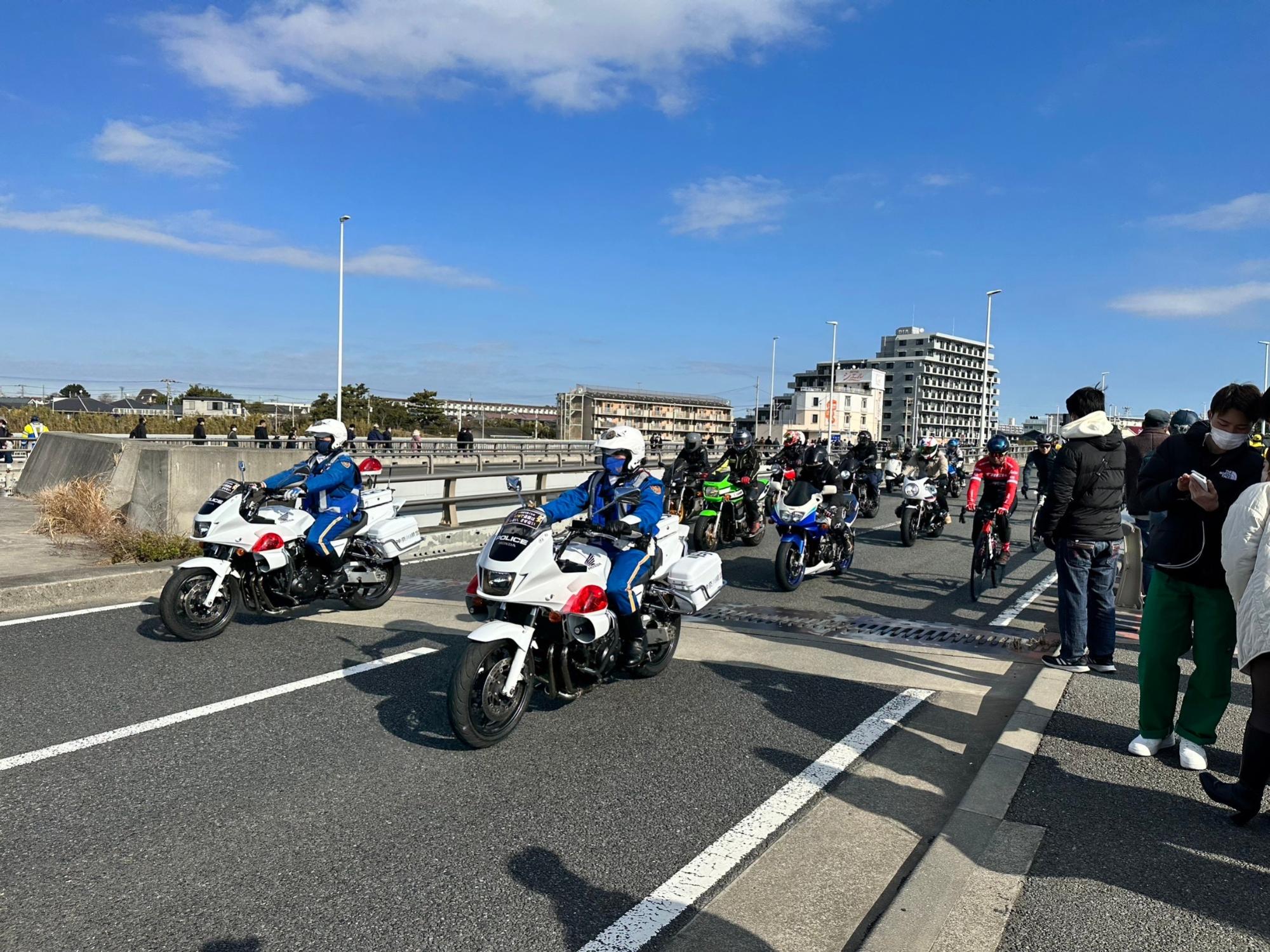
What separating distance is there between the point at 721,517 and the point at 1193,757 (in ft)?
28.9

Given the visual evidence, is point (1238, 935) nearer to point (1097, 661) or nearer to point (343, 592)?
point (1097, 661)

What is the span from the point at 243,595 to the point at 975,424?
143813 millimetres

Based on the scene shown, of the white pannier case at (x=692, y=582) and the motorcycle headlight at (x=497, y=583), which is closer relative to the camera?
the motorcycle headlight at (x=497, y=583)

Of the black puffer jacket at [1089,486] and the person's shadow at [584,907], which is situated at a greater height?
the black puffer jacket at [1089,486]

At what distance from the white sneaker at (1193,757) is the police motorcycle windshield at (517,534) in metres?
3.49

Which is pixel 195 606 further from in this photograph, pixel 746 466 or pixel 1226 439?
pixel 746 466

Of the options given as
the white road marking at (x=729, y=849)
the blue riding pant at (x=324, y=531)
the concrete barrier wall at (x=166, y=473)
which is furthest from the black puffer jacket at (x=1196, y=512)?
the concrete barrier wall at (x=166, y=473)

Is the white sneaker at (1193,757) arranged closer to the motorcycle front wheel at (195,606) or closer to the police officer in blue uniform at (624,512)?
the police officer in blue uniform at (624,512)

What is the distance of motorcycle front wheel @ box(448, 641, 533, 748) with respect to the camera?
461 centimetres

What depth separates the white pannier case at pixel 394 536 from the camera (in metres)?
8.35

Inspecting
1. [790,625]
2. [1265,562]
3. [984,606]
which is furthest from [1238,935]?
[984,606]

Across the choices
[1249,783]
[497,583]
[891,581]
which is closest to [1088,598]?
[1249,783]

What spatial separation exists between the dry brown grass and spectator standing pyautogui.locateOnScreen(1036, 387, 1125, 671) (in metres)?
8.77

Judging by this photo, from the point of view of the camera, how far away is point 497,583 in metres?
4.88
